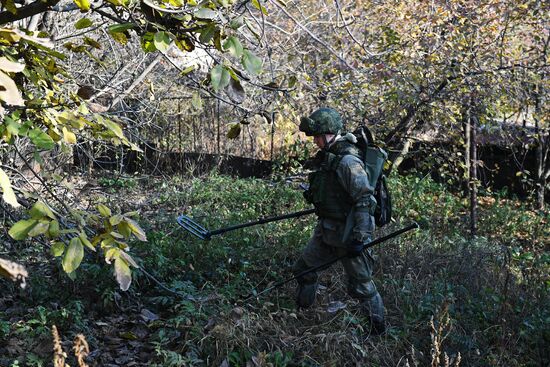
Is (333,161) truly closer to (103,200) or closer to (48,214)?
(48,214)

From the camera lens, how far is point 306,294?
5258 millimetres

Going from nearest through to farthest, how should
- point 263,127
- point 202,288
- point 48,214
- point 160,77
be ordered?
point 48,214 → point 202,288 → point 160,77 → point 263,127

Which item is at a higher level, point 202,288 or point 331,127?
point 331,127

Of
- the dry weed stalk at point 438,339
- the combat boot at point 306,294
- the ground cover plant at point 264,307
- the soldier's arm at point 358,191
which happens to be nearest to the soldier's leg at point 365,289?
the ground cover plant at point 264,307

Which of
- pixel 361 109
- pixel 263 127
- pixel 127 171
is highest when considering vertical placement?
pixel 361 109

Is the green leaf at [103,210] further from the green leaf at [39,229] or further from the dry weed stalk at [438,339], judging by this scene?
the dry weed stalk at [438,339]

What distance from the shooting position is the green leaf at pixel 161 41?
2.62 meters

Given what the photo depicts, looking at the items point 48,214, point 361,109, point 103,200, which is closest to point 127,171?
point 103,200

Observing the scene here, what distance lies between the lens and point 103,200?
347 inches

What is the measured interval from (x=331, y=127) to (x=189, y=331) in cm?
188

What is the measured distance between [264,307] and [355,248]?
3.08 feet

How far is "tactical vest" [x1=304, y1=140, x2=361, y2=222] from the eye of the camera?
4.79m

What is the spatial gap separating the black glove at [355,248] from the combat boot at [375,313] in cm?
42

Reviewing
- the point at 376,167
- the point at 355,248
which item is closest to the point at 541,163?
the point at 376,167
